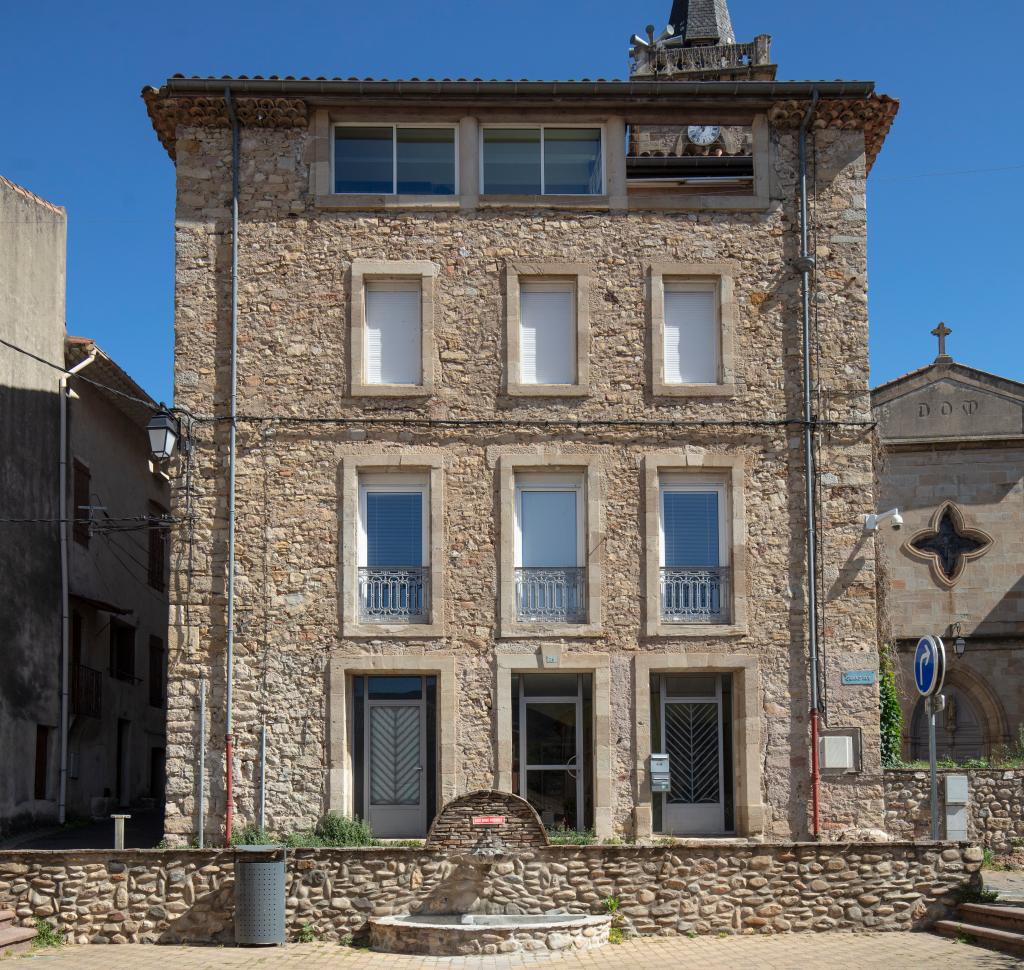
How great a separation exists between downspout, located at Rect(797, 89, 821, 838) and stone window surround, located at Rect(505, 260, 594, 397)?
270 cm

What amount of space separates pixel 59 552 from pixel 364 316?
670cm

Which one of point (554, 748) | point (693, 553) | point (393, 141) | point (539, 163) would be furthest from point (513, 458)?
point (393, 141)

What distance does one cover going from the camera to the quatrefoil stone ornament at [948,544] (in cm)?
2658

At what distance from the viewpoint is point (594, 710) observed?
17359mm

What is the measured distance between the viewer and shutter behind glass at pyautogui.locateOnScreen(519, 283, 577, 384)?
18.0 m

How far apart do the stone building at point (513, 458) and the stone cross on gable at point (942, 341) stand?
9.63 m

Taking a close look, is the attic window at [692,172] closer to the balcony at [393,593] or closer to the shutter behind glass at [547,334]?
the shutter behind glass at [547,334]

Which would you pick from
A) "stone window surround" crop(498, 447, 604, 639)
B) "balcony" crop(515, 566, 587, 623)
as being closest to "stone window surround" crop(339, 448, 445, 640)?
"stone window surround" crop(498, 447, 604, 639)

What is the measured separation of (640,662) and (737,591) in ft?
4.82

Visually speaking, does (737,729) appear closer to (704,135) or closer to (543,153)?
(543,153)

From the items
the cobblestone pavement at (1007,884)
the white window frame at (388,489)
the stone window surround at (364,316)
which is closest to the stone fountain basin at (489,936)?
the cobblestone pavement at (1007,884)

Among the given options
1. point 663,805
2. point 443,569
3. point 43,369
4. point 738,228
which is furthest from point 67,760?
point 738,228

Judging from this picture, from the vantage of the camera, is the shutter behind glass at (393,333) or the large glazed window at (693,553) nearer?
the large glazed window at (693,553)

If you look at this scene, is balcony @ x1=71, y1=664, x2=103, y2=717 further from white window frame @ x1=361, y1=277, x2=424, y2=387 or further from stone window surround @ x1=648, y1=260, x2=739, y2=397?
stone window surround @ x1=648, y1=260, x2=739, y2=397
